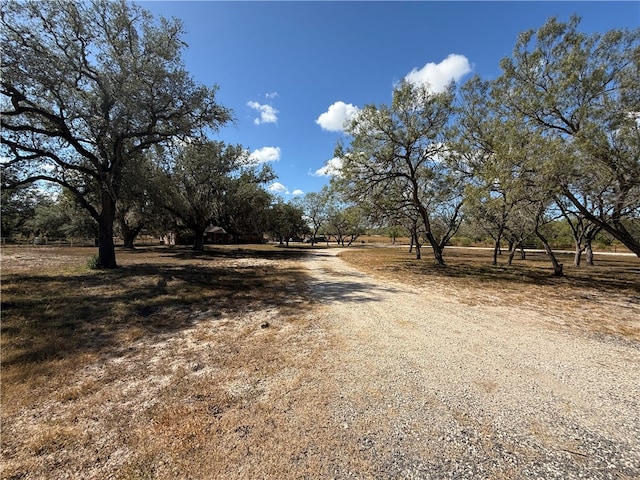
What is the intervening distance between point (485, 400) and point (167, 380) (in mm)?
3828

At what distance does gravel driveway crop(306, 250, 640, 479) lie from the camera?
7.12 ft

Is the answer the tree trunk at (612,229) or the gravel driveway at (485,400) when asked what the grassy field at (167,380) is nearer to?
the gravel driveway at (485,400)

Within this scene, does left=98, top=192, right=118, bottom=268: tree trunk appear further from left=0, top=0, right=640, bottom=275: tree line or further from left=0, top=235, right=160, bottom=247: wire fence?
left=0, top=235, right=160, bottom=247: wire fence

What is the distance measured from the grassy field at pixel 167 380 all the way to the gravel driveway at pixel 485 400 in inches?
20.0

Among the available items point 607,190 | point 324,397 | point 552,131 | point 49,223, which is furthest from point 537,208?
point 49,223

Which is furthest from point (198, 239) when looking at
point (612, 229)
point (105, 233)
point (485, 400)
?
point (612, 229)

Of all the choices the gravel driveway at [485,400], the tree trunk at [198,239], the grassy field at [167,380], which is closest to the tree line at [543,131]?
the grassy field at [167,380]

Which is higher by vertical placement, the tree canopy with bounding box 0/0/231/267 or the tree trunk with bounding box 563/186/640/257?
the tree canopy with bounding box 0/0/231/267

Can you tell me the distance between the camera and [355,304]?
7.08 m

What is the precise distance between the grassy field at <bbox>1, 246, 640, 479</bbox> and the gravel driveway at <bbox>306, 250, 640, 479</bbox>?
1.66 feet

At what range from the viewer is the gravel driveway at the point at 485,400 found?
2.17 meters

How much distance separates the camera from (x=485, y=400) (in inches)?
118

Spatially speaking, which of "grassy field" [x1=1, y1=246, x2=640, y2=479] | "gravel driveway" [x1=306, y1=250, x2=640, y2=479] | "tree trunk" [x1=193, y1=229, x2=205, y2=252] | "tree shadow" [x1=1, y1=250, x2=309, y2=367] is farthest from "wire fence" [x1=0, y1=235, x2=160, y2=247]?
"gravel driveway" [x1=306, y1=250, x2=640, y2=479]

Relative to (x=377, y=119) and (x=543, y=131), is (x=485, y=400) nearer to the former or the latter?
(x=543, y=131)
